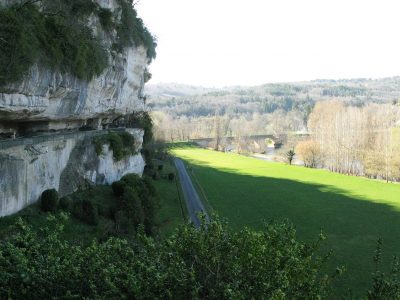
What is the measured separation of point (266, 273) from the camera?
9.46 m

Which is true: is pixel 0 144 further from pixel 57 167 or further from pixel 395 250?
pixel 395 250

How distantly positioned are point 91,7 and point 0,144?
1299 centimetres

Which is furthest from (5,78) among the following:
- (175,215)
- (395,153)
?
(395,153)

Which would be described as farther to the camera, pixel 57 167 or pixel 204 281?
pixel 57 167

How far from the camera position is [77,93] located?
27016 mm

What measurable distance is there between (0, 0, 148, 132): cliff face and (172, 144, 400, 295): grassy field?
13.0 m

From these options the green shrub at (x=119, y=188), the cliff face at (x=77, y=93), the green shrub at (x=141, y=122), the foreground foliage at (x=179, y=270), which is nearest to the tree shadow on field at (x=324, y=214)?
the green shrub at (x=119, y=188)

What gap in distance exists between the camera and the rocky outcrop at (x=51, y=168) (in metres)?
20.5


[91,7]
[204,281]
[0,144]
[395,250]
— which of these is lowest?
[395,250]

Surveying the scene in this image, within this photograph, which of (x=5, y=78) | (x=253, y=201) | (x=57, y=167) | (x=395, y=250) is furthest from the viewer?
(x=253, y=201)

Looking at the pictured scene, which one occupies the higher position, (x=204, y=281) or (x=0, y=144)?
(x=0, y=144)

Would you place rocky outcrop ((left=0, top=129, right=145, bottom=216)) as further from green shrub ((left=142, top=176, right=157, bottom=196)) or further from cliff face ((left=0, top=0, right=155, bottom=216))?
green shrub ((left=142, top=176, right=157, bottom=196))

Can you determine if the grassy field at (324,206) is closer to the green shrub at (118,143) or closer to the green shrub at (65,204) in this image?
the green shrub at (118,143)

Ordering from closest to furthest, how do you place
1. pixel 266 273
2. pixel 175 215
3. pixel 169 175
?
pixel 266 273 < pixel 175 215 < pixel 169 175
